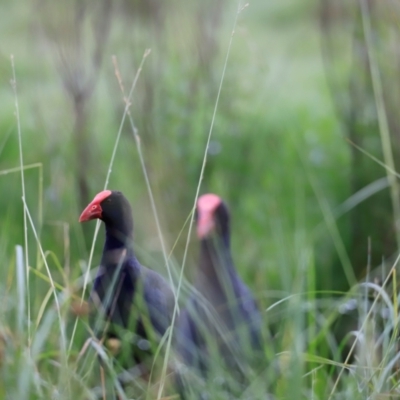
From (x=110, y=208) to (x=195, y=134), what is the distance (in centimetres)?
309

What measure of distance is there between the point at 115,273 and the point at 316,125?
388 centimetres

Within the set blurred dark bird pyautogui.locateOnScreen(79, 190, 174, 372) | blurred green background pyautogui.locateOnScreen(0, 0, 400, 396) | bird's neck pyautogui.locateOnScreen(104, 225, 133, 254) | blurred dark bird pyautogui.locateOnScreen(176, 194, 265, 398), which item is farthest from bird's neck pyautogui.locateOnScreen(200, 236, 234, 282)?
blurred green background pyautogui.locateOnScreen(0, 0, 400, 396)

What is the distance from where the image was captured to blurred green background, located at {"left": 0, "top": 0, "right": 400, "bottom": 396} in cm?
324

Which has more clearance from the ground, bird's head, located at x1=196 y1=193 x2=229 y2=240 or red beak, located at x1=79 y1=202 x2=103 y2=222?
red beak, located at x1=79 y1=202 x2=103 y2=222

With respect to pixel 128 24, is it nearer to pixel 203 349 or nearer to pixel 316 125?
pixel 316 125

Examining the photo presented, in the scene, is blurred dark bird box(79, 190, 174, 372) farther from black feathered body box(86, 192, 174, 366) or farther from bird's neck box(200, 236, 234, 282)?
bird's neck box(200, 236, 234, 282)

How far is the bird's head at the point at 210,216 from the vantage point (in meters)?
1.57

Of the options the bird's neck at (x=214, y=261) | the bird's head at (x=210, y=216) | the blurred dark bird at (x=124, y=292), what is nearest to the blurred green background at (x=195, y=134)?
the bird's head at (x=210, y=216)

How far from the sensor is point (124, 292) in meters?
1.24

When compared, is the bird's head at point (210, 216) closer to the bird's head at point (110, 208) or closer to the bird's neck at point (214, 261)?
the bird's neck at point (214, 261)

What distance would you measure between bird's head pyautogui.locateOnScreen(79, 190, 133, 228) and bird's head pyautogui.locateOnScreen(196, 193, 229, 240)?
437 millimetres

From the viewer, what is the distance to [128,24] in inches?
136

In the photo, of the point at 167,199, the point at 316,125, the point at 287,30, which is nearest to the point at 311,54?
the point at 287,30

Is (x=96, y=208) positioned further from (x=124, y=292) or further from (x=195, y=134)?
(x=195, y=134)
